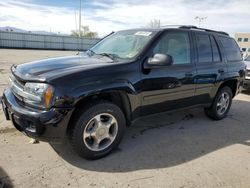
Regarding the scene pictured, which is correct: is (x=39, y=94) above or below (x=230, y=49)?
below

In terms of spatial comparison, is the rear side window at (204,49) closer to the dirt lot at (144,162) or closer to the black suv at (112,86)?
the black suv at (112,86)

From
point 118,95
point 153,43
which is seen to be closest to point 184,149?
point 118,95

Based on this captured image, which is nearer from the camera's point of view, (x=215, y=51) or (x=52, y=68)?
(x=52, y=68)

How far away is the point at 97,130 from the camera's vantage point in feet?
10.9

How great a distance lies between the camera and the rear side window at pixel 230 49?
5180 millimetres

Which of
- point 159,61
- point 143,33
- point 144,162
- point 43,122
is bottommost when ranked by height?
point 144,162

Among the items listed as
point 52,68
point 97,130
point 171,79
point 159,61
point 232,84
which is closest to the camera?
point 52,68

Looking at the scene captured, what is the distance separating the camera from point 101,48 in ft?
14.3

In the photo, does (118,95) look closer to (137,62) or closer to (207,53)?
(137,62)

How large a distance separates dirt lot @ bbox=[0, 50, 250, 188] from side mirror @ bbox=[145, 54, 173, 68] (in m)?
1.31

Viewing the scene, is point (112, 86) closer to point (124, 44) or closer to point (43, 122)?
point (43, 122)

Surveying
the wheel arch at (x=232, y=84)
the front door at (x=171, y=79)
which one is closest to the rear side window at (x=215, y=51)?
the wheel arch at (x=232, y=84)

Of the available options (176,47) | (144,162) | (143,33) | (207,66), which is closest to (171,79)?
(176,47)

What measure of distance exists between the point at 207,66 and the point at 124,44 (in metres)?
1.69
